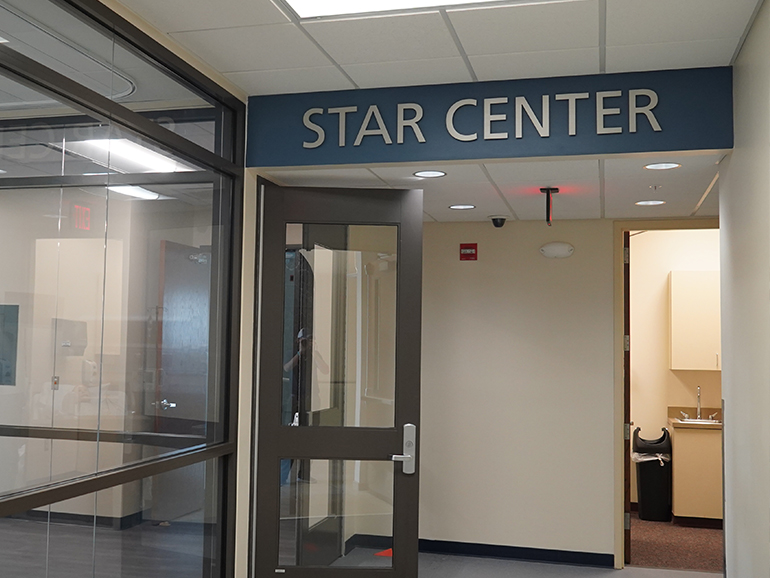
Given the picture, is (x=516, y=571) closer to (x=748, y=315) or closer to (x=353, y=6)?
(x=748, y=315)

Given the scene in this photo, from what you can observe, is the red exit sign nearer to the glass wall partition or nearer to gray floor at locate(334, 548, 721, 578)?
the glass wall partition

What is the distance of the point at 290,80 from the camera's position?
11.2 ft

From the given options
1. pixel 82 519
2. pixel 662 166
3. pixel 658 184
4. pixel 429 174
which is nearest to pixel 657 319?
pixel 658 184

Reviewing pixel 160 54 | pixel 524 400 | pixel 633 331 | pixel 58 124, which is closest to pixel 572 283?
pixel 524 400

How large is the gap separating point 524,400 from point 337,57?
10.3ft

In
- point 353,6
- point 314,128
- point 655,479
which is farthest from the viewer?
point 655,479

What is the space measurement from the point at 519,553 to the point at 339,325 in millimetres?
2555

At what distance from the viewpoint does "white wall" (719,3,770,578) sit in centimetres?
247

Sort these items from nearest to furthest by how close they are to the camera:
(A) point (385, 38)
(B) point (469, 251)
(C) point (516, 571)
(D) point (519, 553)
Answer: (A) point (385, 38)
(C) point (516, 571)
(D) point (519, 553)
(B) point (469, 251)

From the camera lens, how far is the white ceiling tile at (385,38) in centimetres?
277

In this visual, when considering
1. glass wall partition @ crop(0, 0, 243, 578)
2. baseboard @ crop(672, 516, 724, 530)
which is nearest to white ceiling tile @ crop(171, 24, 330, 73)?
glass wall partition @ crop(0, 0, 243, 578)

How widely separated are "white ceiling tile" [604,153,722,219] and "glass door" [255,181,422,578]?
1068mm

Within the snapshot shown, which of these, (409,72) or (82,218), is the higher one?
(409,72)

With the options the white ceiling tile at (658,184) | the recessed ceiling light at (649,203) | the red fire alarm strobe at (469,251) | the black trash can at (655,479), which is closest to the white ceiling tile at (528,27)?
the white ceiling tile at (658,184)
